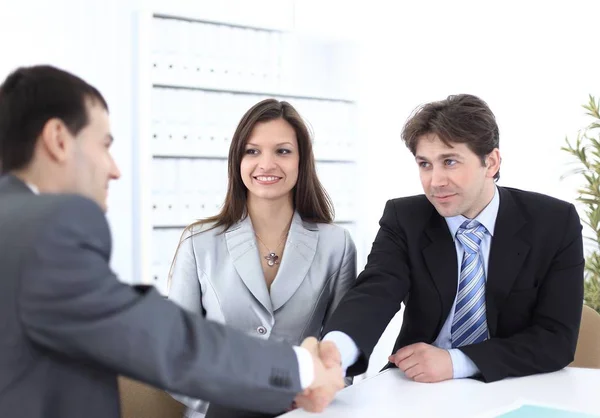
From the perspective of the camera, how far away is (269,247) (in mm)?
2402

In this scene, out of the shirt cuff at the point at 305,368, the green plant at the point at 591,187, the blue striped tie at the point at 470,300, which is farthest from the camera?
the green plant at the point at 591,187

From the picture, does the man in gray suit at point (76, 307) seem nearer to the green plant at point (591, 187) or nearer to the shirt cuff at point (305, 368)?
the shirt cuff at point (305, 368)

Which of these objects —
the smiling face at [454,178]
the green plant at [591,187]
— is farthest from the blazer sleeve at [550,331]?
the green plant at [591,187]

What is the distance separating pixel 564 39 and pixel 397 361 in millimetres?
2964

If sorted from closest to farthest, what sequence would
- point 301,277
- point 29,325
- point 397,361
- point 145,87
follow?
point 29,325
point 397,361
point 301,277
point 145,87

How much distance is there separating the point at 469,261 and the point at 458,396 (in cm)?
57

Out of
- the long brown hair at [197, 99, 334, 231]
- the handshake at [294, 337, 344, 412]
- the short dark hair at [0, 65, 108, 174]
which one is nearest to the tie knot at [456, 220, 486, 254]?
the long brown hair at [197, 99, 334, 231]

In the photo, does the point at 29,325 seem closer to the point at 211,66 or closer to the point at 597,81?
the point at 211,66

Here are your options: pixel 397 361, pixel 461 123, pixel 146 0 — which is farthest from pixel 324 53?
pixel 397 361

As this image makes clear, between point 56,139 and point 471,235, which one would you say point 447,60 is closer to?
point 471,235

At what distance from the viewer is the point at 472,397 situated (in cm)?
163

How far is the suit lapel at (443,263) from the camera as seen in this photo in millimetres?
2104

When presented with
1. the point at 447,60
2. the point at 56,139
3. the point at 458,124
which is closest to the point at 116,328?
the point at 56,139

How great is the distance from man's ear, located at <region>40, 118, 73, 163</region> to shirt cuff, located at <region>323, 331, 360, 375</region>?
902 millimetres
